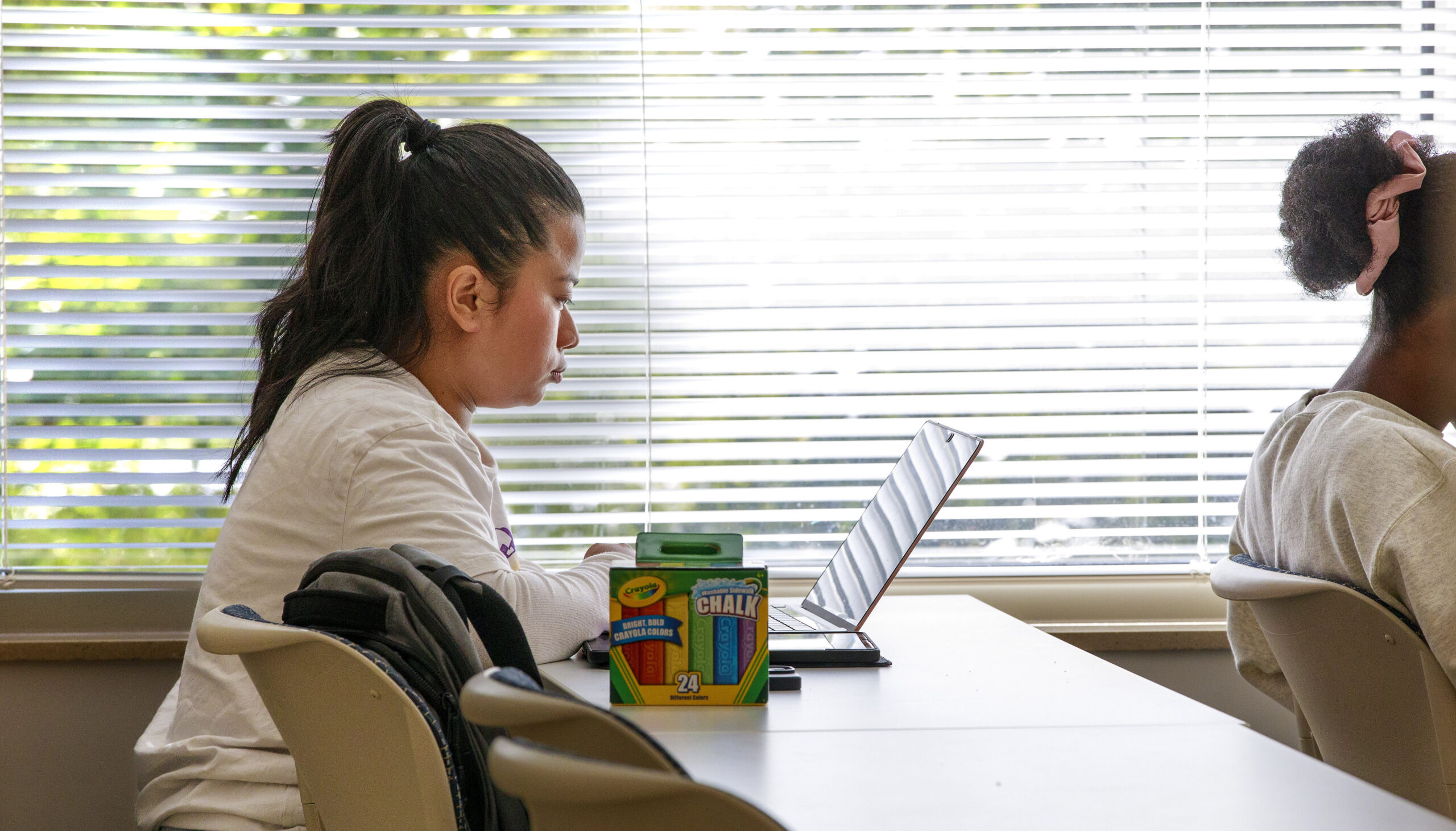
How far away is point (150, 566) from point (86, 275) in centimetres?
52

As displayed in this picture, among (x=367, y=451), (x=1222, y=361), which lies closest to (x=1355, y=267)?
(x=1222, y=361)

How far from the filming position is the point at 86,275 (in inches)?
75.9

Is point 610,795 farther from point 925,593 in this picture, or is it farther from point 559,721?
point 925,593

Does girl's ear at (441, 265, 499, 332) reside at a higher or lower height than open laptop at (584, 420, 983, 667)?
higher

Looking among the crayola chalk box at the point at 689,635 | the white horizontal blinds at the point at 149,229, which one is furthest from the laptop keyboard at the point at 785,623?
the white horizontal blinds at the point at 149,229

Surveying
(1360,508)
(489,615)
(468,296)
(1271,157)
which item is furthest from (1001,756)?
(1271,157)

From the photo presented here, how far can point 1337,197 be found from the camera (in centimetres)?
151

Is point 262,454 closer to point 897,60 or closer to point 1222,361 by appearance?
point 897,60

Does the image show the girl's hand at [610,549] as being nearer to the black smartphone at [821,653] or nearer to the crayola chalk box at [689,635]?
the black smartphone at [821,653]

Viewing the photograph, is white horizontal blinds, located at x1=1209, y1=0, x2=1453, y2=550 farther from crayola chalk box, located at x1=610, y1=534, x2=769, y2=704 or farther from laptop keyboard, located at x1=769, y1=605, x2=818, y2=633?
crayola chalk box, located at x1=610, y1=534, x2=769, y2=704

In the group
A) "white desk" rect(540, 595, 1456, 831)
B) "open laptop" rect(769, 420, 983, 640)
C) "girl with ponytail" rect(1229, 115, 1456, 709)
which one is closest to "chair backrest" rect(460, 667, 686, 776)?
"white desk" rect(540, 595, 1456, 831)

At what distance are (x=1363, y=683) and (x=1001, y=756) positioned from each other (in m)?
0.62

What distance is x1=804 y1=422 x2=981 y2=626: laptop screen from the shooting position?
50.6 inches

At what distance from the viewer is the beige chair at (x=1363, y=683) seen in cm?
115
